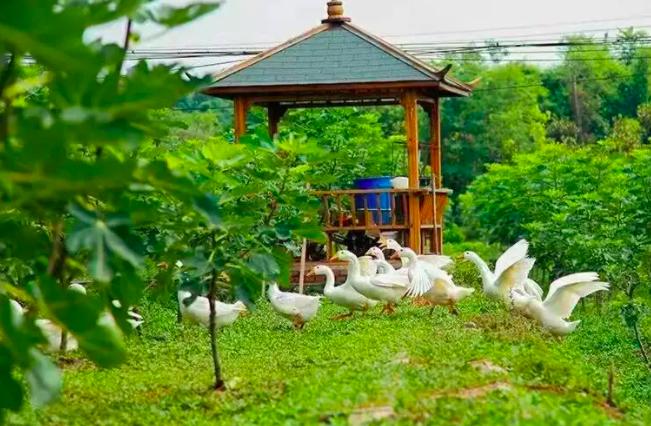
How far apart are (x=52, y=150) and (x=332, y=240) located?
1781 cm

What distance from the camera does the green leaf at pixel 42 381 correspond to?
4383mm

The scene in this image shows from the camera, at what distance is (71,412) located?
798 cm

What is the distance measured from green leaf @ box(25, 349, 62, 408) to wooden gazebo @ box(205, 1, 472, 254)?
15.8 m

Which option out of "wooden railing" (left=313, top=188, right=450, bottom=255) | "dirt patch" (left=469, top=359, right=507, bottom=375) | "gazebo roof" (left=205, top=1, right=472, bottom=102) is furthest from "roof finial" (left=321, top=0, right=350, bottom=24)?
"dirt patch" (left=469, top=359, right=507, bottom=375)

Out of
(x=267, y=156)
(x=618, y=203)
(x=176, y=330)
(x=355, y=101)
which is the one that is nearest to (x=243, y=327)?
(x=176, y=330)

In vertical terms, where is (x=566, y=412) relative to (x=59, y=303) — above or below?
below

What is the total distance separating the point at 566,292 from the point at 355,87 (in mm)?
8188

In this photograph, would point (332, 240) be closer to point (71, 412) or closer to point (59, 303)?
point (71, 412)

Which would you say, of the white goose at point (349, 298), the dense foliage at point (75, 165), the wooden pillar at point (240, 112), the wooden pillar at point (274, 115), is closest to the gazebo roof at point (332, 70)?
the wooden pillar at point (240, 112)

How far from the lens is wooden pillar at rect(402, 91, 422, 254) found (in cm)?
2075

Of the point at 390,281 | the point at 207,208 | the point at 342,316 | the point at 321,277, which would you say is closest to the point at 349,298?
the point at 342,316

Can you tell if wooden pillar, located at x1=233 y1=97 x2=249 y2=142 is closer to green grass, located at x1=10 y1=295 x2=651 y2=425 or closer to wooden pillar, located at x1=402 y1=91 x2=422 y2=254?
wooden pillar, located at x1=402 y1=91 x2=422 y2=254

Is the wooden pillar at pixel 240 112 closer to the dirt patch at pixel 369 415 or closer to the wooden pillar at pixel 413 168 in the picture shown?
the wooden pillar at pixel 413 168

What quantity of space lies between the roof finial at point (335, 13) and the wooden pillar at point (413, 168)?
2290 millimetres
